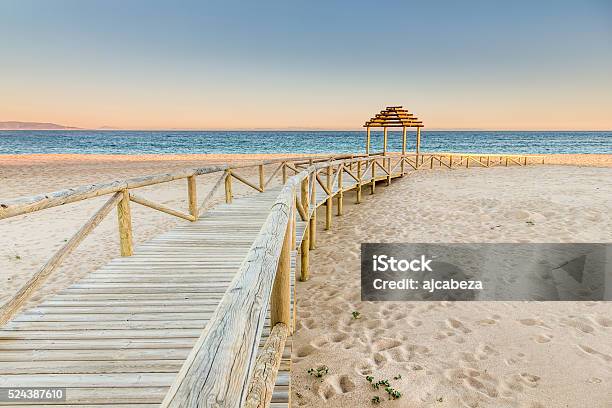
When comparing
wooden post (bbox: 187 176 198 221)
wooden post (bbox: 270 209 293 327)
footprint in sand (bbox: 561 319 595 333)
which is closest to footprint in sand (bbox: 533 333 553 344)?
footprint in sand (bbox: 561 319 595 333)

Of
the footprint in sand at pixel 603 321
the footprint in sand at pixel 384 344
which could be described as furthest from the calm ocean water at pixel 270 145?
the footprint in sand at pixel 603 321

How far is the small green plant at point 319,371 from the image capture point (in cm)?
320

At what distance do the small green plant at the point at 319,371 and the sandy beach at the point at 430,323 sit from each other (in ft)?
0.22

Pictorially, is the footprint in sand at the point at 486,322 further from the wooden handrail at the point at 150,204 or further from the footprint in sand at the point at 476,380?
the wooden handrail at the point at 150,204

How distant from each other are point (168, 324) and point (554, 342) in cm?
386

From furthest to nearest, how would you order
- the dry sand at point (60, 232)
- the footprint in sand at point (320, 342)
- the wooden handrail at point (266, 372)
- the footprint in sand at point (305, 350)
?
the dry sand at point (60, 232)
the footprint in sand at point (320, 342)
the footprint in sand at point (305, 350)
the wooden handrail at point (266, 372)

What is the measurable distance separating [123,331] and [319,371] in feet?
5.91

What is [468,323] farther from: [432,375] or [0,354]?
[0,354]

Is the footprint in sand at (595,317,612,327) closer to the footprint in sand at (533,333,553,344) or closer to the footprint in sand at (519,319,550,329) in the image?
the footprint in sand at (519,319,550,329)

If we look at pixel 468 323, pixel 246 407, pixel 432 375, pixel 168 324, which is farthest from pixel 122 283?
pixel 468 323

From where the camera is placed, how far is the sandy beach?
9.73 ft

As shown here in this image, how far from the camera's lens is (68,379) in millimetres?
1961

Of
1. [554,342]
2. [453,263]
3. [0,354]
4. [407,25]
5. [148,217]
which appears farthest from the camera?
[407,25]

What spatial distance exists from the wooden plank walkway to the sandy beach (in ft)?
4.03
